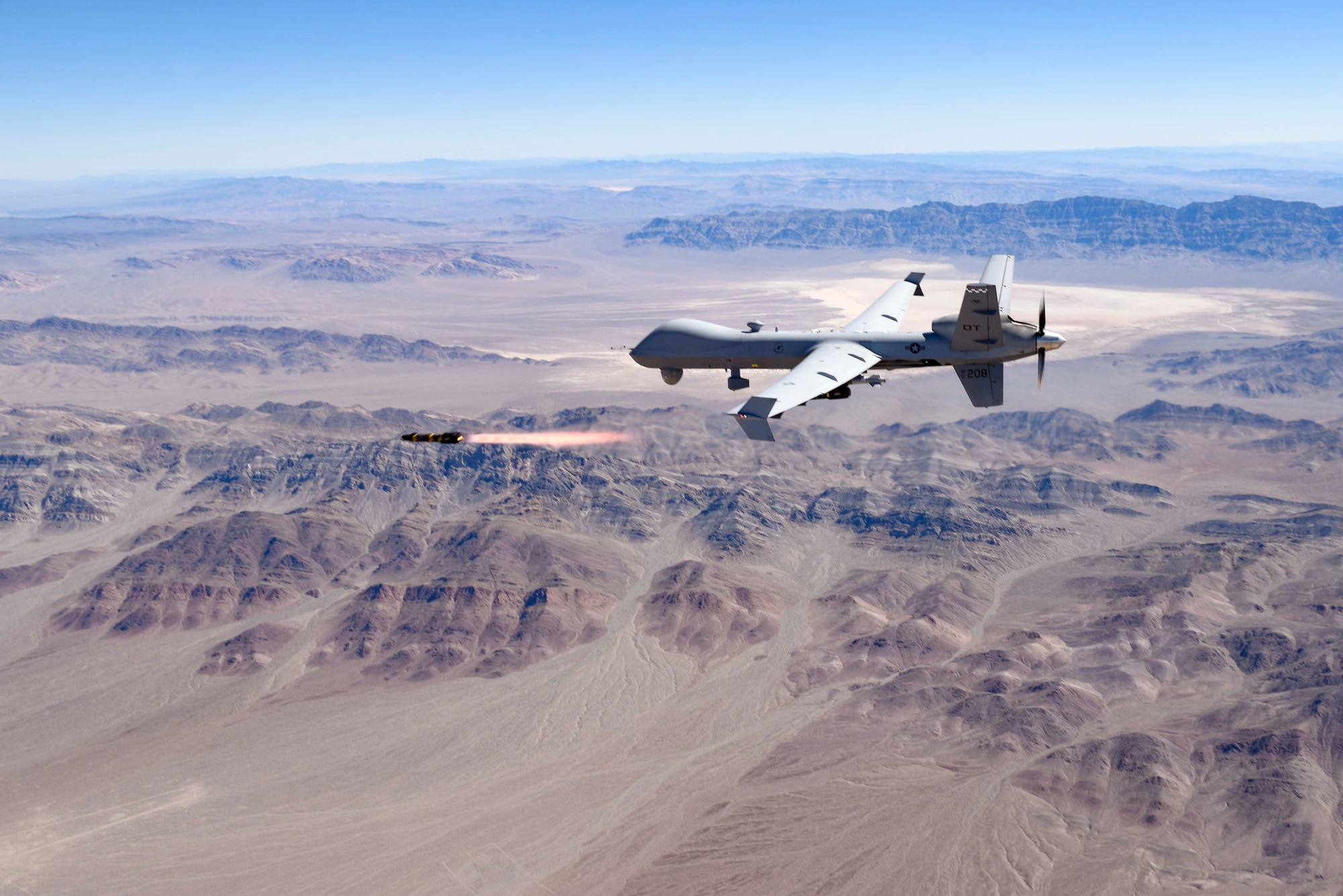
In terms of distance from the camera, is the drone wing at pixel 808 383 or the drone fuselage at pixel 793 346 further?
the drone fuselage at pixel 793 346

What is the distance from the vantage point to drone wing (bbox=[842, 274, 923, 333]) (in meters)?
73.8

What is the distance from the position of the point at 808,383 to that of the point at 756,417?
25.8 feet

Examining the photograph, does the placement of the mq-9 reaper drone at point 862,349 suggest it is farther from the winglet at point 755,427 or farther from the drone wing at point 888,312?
the winglet at point 755,427

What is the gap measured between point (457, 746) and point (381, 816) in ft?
76.6

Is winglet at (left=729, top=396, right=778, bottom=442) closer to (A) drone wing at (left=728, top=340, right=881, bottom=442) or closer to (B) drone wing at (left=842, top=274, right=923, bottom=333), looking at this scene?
(A) drone wing at (left=728, top=340, right=881, bottom=442)

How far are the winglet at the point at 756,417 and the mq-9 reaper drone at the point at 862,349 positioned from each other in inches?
58.4

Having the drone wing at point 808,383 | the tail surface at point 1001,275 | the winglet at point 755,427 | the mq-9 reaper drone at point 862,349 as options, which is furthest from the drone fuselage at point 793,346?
the winglet at point 755,427

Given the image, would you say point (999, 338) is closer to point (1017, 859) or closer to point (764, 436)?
point (764, 436)

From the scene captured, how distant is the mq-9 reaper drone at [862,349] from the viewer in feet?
209

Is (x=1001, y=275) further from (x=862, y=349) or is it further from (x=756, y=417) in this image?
(x=756, y=417)

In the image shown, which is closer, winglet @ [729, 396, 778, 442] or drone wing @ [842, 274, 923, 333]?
winglet @ [729, 396, 778, 442]

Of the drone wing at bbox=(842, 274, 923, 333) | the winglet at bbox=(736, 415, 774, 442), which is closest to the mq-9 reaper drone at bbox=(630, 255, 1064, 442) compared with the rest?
the drone wing at bbox=(842, 274, 923, 333)

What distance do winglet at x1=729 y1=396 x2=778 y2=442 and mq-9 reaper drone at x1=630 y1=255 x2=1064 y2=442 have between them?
1.48 metres

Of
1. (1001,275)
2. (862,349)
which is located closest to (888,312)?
(1001,275)
